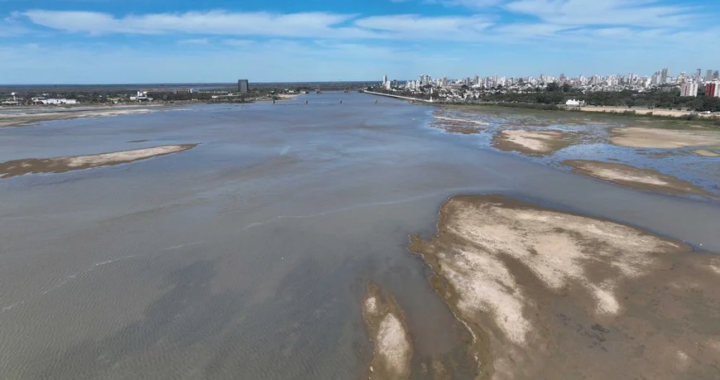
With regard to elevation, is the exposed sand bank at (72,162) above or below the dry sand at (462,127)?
below

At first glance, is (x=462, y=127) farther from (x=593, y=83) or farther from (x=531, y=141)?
(x=593, y=83)

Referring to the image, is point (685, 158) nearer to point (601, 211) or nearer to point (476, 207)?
point (601, 211)

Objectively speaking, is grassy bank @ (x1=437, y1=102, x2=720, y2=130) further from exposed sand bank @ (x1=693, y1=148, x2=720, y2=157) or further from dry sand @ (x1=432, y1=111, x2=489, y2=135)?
dry sand @ (x1=432, y1=111, x2=489, y2=135)

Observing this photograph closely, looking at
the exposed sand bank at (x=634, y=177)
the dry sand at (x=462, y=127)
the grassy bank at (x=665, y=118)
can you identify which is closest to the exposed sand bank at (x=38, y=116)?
the dry sand at (x=462, y=127)

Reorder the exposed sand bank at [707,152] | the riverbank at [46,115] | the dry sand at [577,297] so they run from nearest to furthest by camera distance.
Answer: the dry sand at [577,297]
the exposed sand bank at [707,152]
the riverbank at [46,115]

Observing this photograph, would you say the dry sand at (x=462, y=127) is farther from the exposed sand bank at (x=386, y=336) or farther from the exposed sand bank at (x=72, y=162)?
the exposed sand bank at (x=386, y=336)

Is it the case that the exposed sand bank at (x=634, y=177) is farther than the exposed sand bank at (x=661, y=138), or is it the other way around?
the exposed sand bank at (x=661, y=138)

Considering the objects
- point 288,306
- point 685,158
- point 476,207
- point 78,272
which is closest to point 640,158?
point 685,158
